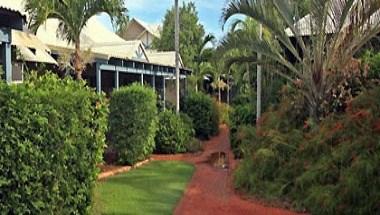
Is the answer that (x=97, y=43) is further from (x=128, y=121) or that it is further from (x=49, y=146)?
(x=49, y=146)

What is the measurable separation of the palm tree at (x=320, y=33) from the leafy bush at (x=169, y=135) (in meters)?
7.31

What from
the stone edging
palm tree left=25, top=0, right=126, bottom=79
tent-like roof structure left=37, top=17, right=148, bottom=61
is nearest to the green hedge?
the stone edging

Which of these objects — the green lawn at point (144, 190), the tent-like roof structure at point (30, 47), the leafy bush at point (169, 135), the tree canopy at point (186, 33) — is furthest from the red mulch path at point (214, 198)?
the tree canopy at point (186, 33)

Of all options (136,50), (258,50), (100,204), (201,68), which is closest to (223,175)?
(258,50)

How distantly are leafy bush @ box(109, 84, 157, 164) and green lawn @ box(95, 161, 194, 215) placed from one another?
27.0 inches

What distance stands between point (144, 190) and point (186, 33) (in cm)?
3169

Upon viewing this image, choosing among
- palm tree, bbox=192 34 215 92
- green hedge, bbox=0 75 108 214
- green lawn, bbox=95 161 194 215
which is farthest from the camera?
palm tree, bbox=192 34 215 92

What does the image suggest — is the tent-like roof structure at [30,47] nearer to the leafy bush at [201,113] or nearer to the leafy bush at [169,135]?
the leafy bush at [169,135]

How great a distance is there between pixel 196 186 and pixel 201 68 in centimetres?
2935

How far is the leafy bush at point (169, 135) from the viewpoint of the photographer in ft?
63.7

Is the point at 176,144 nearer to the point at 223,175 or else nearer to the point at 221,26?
the point at 223,175

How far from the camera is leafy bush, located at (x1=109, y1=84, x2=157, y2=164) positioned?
51.0 ft

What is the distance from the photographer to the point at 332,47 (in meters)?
12.0

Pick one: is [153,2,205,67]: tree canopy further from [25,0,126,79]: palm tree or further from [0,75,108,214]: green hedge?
[0,75,108,214]: green hedge
